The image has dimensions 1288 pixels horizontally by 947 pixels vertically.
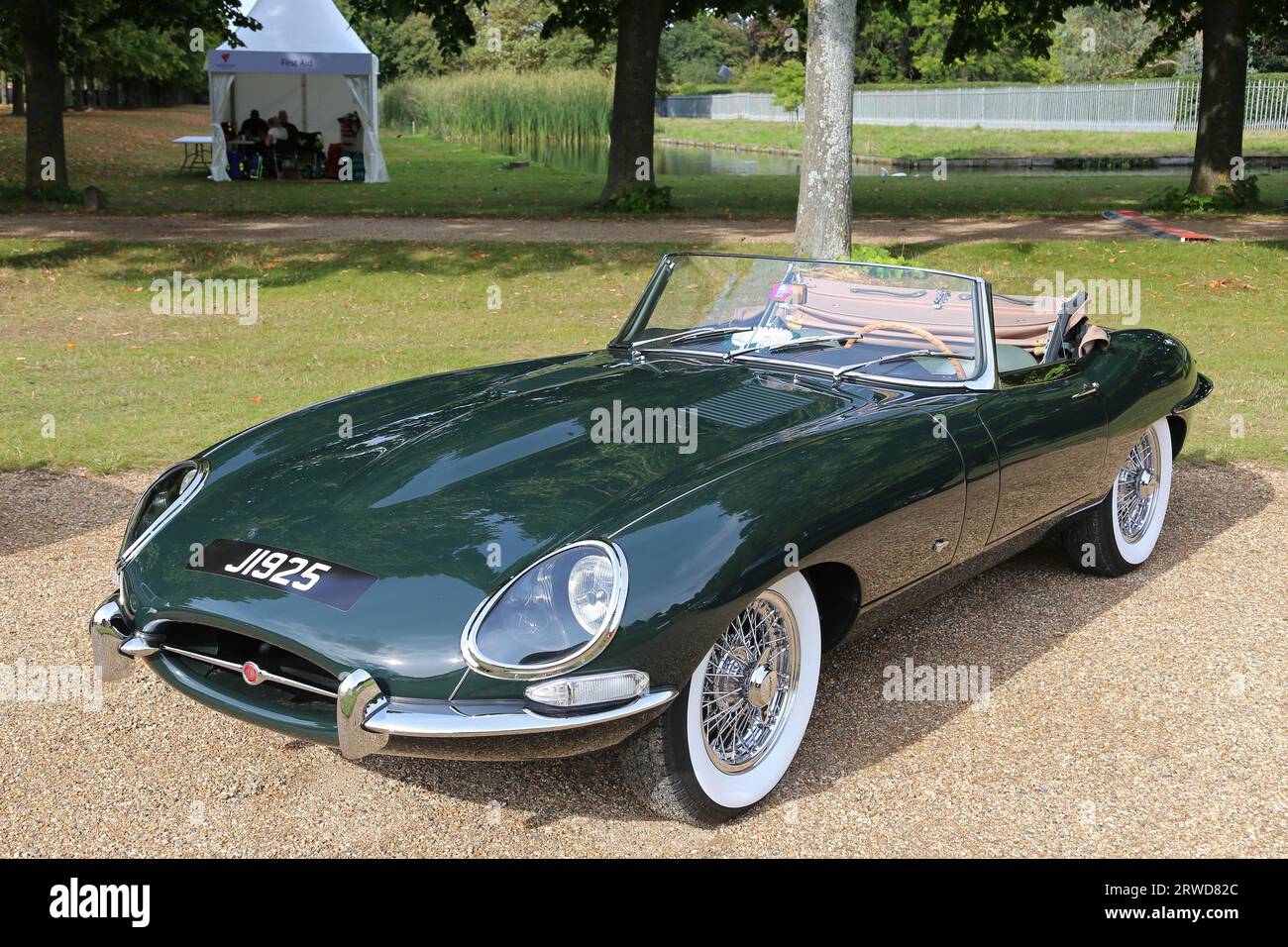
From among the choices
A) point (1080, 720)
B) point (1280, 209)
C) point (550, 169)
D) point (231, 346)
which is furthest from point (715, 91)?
point (1080, 720)

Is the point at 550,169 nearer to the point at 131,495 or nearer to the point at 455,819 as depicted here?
the point at 131,495

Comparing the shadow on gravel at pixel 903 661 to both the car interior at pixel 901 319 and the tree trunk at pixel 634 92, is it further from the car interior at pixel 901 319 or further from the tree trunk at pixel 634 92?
the tree trunk at pixel 634 92

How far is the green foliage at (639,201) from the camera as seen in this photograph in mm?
18094

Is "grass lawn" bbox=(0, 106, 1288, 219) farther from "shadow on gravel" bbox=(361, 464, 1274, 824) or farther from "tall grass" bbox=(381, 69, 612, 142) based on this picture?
"shadow on gravel" bbox=(361, 464, 1274, 824)

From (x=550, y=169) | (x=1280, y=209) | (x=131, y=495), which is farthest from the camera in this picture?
(x=550, y=169)

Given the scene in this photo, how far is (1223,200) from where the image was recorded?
1775 cm

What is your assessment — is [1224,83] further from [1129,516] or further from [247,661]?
[247,661]

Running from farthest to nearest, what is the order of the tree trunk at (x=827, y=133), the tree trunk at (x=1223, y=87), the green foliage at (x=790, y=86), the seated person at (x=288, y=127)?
the green foliage at (x=790, y=86)
the seated person at (x=288, y=127)
the tree trunk at (x=1223, y=87)
the tree trunk at (x=827, y=133)

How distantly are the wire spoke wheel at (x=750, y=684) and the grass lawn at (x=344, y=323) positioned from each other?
4685 millimetres

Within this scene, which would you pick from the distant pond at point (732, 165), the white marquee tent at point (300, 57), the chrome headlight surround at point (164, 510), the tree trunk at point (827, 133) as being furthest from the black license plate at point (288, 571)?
the distant pond at point (732, 165)

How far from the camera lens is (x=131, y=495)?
6387mm

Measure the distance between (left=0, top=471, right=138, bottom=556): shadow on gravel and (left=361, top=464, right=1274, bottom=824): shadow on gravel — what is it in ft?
9.66
